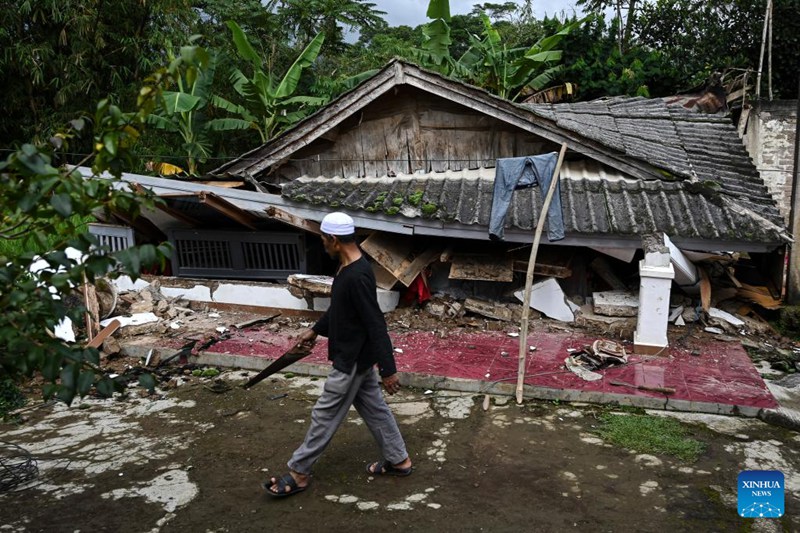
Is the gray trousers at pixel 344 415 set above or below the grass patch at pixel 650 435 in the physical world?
above

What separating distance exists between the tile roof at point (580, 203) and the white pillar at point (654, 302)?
664 mm

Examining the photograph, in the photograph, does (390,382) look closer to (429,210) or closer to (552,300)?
(429,210)

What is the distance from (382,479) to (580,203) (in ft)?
17.4

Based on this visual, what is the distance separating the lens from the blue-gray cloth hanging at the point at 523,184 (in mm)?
7977

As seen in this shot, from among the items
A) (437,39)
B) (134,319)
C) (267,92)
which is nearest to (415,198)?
(134,319)

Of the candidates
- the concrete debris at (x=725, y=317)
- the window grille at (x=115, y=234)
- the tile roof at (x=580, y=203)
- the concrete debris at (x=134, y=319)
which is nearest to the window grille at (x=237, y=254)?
the window grille at (x=115, y=234)

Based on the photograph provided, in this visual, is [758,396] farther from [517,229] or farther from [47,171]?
[47,171]

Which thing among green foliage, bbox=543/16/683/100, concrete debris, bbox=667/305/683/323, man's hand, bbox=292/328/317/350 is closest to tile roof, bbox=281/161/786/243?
concrete debris, bbox=667/305/683/323

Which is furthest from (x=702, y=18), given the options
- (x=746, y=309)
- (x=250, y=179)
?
(x=250, y=179)

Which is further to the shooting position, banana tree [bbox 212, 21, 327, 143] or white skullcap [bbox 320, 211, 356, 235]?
banana tree [bbox 212, 21, 327, 143]

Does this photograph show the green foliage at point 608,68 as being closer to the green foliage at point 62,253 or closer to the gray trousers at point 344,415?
the gray trousers at point 344,415

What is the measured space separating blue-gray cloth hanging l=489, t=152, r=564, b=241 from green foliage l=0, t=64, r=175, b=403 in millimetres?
5741

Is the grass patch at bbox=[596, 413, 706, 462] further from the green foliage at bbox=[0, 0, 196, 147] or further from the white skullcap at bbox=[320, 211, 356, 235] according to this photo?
the green foliage at bbox=[0, 0, 196, 147]

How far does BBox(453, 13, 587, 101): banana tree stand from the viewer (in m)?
16.1
